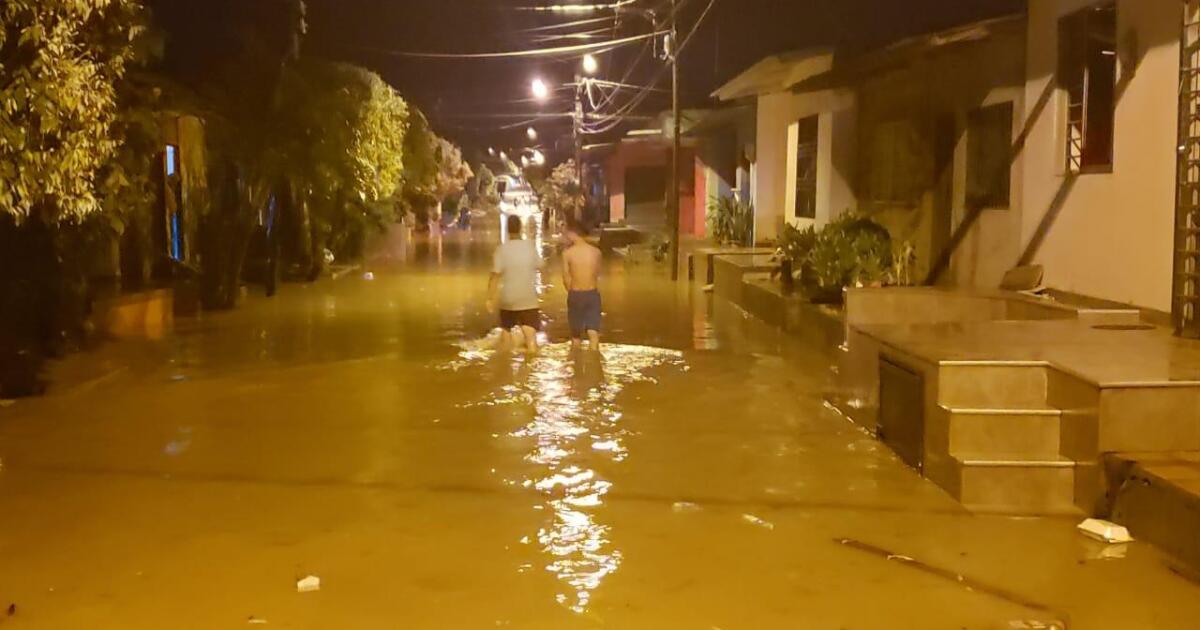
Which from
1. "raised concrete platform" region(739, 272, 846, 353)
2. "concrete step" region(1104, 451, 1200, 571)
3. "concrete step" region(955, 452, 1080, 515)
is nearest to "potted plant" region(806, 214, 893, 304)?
"raised concrete platform" region(739, 272, 846, 353)

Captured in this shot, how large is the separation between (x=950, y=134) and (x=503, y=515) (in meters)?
10.4

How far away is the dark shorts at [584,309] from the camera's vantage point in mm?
12969

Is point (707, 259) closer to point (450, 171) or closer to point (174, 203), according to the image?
point (174, 203)

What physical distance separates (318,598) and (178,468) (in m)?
3.01

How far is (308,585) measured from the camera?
19.3 feet

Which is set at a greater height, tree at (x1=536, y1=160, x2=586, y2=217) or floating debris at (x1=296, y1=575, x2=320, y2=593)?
tree at (x1=536, y1=160, x2=586, y2=217)

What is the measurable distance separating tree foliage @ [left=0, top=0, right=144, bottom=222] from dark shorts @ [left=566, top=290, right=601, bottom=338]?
540 centimetres

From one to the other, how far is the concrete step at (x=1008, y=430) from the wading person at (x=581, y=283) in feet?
19.2

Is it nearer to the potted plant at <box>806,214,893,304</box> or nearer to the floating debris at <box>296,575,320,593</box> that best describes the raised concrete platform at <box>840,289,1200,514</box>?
the floating debris at <box>296,575,320,593</box>

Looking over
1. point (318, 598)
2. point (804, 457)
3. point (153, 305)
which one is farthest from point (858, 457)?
point (153, 305)

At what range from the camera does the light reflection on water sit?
6.39m

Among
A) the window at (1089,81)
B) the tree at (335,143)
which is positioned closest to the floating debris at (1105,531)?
the window at (1089,81)

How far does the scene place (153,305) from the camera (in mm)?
15742

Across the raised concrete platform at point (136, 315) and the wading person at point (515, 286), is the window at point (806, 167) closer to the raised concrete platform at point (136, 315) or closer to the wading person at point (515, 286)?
the wading person at point (515, 286)
